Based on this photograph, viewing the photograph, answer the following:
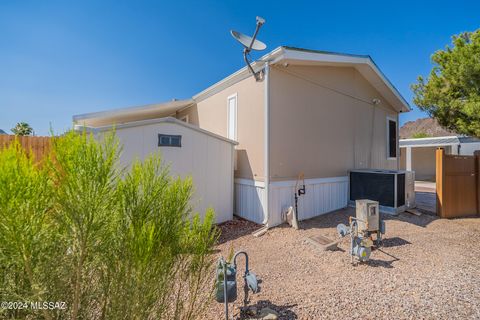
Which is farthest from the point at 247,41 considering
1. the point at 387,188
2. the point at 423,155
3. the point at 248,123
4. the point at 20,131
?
the point at 423,155

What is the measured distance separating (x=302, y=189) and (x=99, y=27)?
6392 mm

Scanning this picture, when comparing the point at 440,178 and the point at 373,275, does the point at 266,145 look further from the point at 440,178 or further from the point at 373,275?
the point at 440,178

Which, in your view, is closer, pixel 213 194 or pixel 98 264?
pixel 98 264

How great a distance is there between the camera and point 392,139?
33.4 feet

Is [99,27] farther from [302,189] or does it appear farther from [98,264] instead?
A: [302,189]

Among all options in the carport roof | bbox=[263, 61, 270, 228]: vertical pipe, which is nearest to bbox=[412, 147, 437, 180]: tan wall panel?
the carport roof

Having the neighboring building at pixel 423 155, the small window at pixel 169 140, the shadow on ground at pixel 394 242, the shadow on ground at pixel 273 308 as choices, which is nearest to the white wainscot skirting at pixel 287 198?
the shadow on ground at pixel 394 242

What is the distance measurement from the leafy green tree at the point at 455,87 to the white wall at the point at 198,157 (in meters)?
7.25

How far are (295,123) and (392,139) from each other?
6.50m

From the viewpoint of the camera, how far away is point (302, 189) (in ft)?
20.9

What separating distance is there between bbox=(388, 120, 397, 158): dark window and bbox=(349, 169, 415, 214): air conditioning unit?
3421mm

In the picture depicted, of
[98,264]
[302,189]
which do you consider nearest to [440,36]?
[302,189]

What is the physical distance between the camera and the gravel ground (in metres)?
2.66

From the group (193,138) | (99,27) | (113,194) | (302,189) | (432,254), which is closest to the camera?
(113,194)
